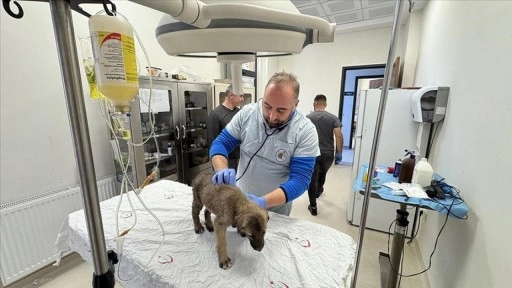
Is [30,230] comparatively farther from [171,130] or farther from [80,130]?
[80,130]

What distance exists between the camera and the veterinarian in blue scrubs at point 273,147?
115 cm

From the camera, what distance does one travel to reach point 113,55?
17.6 inches

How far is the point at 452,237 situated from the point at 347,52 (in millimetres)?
4328

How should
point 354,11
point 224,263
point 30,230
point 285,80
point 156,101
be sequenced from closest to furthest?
point 224,263
point 285,80
point 30,230
point 156,101
point 354,11

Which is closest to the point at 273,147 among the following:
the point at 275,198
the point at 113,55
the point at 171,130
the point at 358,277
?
the point at 275,198

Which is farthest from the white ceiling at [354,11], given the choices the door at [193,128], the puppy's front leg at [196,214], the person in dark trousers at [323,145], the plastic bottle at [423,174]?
the puppy's front leg at [196,214]

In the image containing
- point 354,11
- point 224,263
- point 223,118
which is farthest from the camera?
point 354,11

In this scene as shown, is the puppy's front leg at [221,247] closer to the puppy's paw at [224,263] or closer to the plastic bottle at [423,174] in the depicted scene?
the puppy's paw at [224,263]

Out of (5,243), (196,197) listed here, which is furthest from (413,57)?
(5,243)

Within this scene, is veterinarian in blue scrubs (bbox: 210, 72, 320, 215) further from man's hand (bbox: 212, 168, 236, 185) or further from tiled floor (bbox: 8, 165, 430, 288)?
tiled floor (bbox: 8, 165, 430, 288)

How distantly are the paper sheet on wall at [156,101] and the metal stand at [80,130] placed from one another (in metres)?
2.13

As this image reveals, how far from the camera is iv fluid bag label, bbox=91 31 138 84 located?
17.3 inches

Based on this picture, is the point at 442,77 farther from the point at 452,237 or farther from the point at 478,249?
the point at 478,249

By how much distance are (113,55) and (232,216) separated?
64 cm
